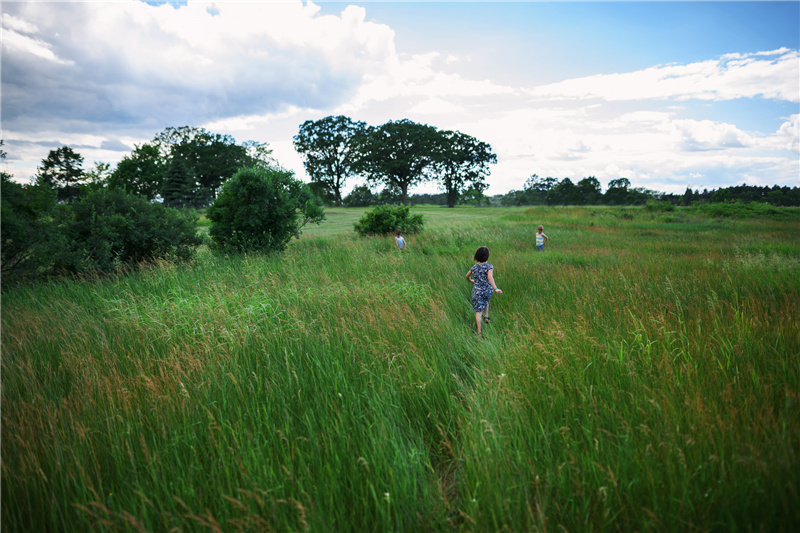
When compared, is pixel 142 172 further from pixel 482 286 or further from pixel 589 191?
pixel 589 191

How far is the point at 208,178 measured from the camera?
58.0 m

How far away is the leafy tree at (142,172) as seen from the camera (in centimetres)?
5753

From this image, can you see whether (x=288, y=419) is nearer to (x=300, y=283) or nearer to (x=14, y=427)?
(x=14, y=427)

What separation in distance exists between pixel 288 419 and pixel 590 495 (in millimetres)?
2210

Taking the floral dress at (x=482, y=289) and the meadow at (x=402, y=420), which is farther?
the floral dress at (x=482, y=289)

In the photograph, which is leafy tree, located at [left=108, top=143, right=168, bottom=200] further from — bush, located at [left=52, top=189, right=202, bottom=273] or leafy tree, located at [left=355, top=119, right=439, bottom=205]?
bush, located at [left=52, top=189, right=202, bottom=273]

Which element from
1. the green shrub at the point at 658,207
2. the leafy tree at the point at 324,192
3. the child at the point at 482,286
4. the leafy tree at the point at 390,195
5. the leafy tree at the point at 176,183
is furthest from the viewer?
the leafy tree at the point at 390,195

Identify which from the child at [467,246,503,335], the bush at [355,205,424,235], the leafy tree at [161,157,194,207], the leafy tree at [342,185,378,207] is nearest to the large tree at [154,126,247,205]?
the leafy tree at [161,157,194,207]

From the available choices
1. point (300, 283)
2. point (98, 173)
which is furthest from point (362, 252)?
point (98, 173)

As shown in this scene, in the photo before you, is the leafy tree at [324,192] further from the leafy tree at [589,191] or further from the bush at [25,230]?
the leafy tree at [589,191]

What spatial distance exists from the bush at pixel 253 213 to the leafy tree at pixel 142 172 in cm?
5450

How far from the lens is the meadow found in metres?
2.12

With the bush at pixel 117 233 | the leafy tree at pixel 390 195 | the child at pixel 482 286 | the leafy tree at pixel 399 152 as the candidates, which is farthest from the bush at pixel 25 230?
the leafy tree at pixel 390 195

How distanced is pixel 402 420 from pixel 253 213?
40.7ft
